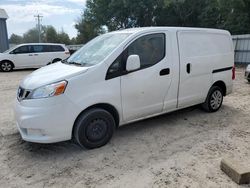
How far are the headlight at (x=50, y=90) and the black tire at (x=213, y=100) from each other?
3223 millimetres

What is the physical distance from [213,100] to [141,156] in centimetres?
262

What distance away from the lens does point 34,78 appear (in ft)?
12.6

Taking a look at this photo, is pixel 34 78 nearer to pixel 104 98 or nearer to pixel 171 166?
pixel 104 98

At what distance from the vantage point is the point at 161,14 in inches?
999

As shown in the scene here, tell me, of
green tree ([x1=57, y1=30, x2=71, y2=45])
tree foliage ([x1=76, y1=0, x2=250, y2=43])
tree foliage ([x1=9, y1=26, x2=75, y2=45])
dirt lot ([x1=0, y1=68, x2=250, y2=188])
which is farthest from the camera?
tree foliage ([x1=9, y1=26, x2=75, y2=45])

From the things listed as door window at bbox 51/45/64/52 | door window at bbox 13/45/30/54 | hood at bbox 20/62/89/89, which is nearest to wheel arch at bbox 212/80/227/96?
hood at bbox 20/62/89/89

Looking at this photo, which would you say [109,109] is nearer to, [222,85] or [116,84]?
[116,84]

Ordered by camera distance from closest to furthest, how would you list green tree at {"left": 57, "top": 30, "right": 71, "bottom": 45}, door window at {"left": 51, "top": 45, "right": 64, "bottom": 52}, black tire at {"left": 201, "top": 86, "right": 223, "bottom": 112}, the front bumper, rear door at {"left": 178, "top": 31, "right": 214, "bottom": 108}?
the front bumper, rear door at {"left": 178, "top": 31, "right": 214, "bottom": 108}, black tire at {"left": 201, "top": 86, "right": 223, "bottom": 112}, door window at {"left": 51, "top": 45, "right": 64, "bottom": 52}, green tree at {"left": 57, "top": 30, "right": 71, "bottom": 45}

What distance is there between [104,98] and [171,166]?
4.41ft

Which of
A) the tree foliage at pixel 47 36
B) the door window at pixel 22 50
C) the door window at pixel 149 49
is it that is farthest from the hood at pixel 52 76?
the tree foliage at pixel 47 36

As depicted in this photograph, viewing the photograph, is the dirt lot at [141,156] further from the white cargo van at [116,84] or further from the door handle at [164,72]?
the door handle at [164,72]

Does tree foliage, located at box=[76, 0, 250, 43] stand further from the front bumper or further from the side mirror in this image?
the front bumper

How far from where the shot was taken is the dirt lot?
122 inches

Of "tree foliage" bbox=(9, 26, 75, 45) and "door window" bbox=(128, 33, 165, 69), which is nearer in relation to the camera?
"door window" bbox=(128, 33, 165, 69)
